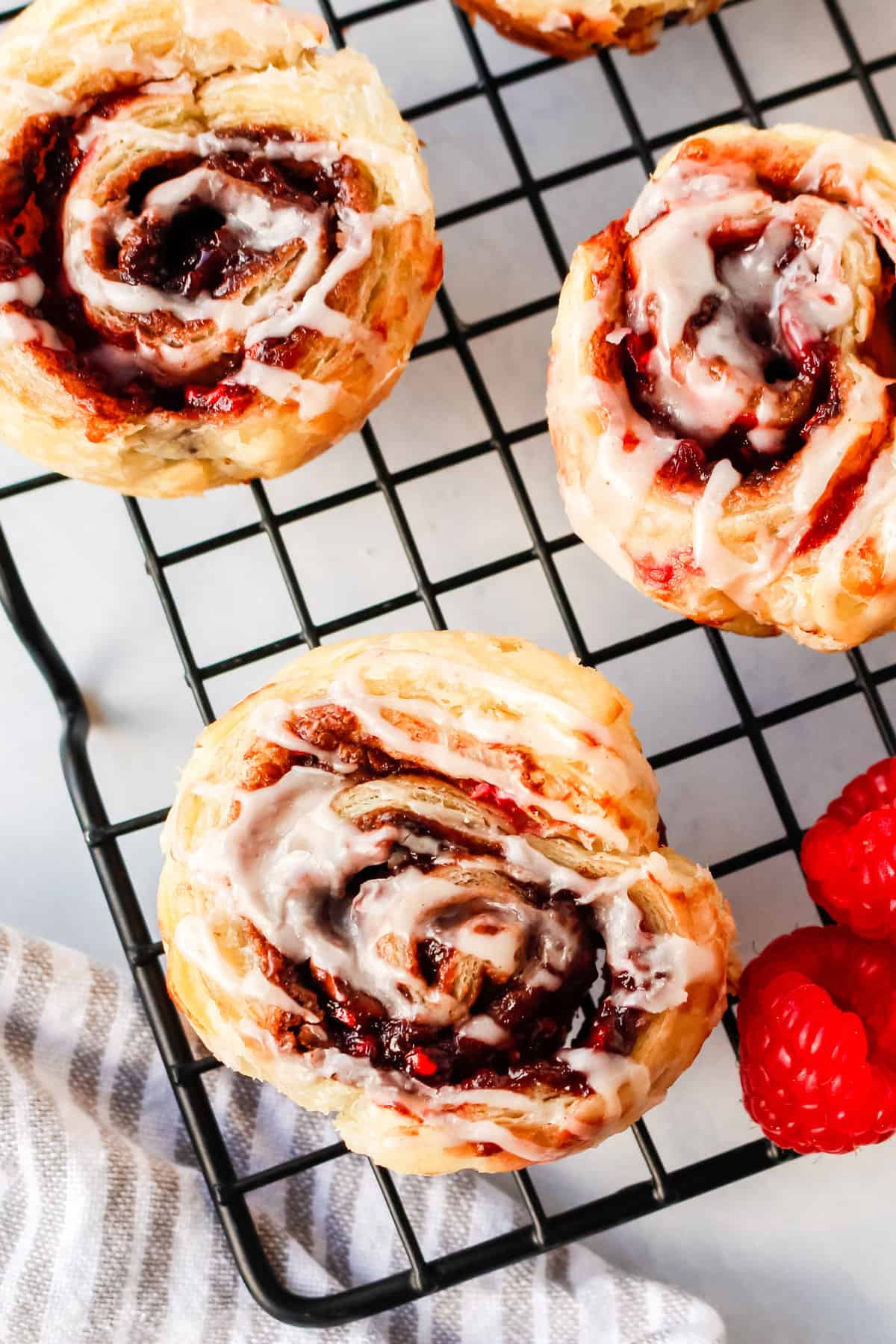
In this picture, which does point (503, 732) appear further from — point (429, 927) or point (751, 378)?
point (751, 378)

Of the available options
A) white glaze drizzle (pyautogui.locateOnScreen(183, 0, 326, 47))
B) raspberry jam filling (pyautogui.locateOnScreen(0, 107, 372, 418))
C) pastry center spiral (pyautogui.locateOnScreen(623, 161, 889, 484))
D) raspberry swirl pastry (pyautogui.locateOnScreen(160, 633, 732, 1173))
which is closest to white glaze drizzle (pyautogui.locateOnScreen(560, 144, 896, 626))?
pastry center spiral (pyautogui.locateOnScreen(623, 161, 889, 484))

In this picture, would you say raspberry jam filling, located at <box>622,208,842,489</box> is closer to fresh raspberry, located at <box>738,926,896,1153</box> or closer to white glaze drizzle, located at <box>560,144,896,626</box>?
white glaze drizzle, located at <box>560,144,896,626</box>

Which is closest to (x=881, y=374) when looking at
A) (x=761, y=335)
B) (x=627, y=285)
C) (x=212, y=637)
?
(x=761, y=335)

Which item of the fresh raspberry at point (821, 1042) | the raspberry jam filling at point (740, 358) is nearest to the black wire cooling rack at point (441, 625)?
the fresh raspberry at point (821, 1042)

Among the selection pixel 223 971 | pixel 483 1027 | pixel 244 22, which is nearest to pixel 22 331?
pixel 244 22

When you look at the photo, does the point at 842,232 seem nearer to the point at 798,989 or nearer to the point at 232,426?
the point at 232,426
